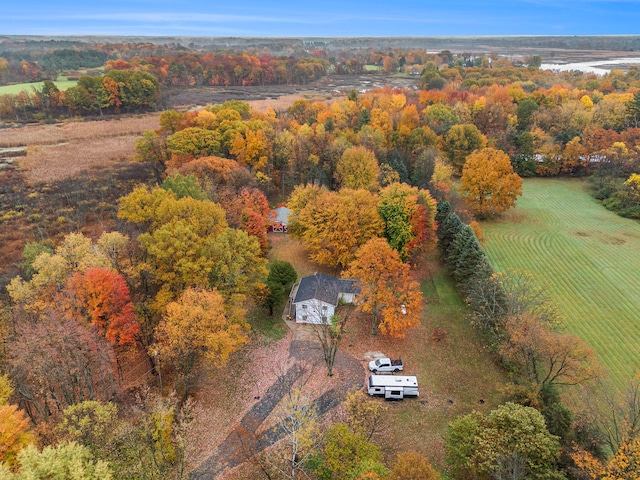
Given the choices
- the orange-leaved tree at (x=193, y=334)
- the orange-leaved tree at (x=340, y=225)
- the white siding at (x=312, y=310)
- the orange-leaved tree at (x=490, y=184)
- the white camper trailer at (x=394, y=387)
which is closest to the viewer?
the orange-leaved tree at (x=193, y=334)

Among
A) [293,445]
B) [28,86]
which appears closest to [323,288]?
[293,445]

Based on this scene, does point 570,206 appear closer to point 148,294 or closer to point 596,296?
point 596,296

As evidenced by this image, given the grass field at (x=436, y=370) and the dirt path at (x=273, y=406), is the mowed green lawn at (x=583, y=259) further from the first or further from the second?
the dirt path at (x=273, y=406)

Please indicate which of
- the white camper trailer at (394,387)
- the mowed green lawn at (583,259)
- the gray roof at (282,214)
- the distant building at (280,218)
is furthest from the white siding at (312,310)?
the mowed green lawn at (583,259)

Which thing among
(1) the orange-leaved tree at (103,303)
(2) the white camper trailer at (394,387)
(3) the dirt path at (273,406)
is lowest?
(3) the dirt path at (273,406)

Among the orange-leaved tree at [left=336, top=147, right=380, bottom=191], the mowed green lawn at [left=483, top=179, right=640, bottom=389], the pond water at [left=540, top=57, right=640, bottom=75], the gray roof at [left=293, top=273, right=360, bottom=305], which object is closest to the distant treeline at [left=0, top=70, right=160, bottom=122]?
the orange-leaved tree at [left=336, top=147, right=380, bottom=191]
